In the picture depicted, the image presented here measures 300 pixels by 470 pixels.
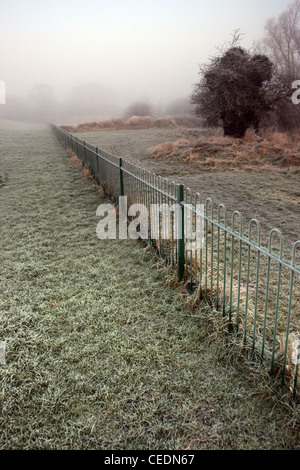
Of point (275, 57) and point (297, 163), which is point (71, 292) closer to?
point (297, 163)

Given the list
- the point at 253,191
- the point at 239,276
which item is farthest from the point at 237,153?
the point at 239,276

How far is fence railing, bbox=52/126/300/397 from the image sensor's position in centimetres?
274

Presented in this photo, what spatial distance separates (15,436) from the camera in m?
2.37

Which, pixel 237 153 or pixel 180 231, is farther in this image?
pixel 237 153

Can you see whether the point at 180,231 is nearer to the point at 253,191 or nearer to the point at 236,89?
the point at 253,191

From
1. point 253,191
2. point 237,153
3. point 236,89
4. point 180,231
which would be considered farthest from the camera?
point 236,89

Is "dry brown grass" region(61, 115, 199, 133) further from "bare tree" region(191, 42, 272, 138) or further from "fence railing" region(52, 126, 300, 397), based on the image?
"fence railing" region(52, 126, 300, 397)

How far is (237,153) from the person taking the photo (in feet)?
43.0

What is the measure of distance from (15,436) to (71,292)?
2000mm

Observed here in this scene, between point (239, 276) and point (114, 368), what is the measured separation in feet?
4.49

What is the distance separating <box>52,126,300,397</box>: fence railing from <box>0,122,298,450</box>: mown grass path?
0.27 meters

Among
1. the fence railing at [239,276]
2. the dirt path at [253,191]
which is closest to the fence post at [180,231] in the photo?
the fence railing at [239,276]

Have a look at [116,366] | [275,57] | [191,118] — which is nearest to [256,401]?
[116,366]

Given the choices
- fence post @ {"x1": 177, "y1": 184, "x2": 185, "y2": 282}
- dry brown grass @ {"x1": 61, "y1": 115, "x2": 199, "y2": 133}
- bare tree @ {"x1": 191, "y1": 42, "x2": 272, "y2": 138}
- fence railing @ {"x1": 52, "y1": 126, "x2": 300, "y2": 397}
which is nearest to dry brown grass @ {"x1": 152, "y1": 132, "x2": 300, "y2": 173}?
bare tree @ {"x1": 191, "y1": 42, "x2": 272, "y2": 138}
